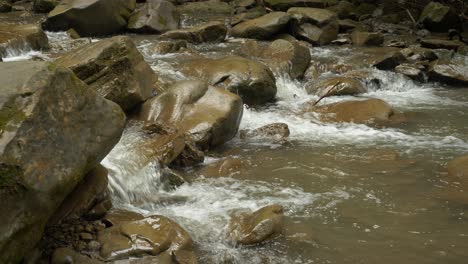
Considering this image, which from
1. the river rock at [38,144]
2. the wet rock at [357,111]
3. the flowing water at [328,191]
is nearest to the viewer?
the river rock at [38,144]

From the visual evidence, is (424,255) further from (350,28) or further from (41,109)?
(350,28)

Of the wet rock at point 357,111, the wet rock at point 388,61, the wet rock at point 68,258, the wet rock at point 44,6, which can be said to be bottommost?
the wet rock at point 388,61

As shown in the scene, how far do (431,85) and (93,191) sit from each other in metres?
9.21

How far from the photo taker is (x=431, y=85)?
38.6ft

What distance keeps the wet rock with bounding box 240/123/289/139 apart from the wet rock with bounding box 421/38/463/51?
25.6 ft

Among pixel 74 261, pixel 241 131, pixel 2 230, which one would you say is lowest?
pixel 241 131

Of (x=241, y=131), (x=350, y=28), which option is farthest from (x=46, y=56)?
(x=350, y=28)

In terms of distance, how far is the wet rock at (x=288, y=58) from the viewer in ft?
35.7

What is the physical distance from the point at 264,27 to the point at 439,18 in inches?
221

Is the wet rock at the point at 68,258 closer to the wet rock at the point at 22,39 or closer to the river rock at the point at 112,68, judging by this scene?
the river rock at the point at 112,68

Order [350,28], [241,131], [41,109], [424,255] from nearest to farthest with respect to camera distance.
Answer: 1. [41,109]
2. [424,255]
3. [241,131]
4. [350,28]

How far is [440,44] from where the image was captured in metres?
13.9

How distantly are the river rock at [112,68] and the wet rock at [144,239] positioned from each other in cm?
272

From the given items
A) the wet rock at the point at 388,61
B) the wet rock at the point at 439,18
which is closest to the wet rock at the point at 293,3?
the wet rock at the point at 439,18
